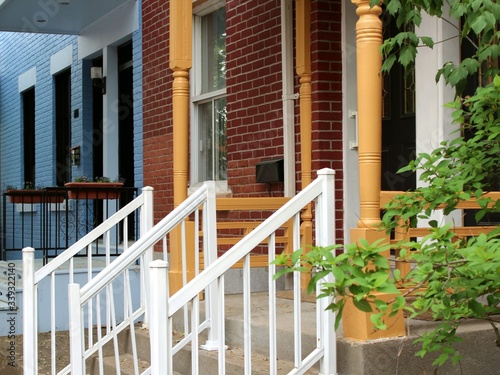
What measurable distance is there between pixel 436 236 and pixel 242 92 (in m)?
4.78

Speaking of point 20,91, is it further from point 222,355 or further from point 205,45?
point 222,355

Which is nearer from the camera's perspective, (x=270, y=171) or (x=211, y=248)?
(x=211, y=248)

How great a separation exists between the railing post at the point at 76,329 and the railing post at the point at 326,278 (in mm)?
1143

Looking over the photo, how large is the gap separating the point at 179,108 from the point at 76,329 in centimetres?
270

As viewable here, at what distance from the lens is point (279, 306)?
18.8 feet

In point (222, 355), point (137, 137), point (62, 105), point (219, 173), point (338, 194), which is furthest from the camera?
point (62, 105)

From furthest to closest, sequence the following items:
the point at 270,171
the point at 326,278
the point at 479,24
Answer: the point at 270,171 → the point at 326,278 → the point at 479,24

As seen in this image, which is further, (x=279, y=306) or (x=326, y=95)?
(x=326, y=95)

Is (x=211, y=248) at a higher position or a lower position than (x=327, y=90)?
lower

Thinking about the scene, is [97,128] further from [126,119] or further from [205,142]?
[205,142]

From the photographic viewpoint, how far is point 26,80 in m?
13.9

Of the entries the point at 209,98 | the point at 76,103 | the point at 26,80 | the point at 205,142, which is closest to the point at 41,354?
the point at 205,142

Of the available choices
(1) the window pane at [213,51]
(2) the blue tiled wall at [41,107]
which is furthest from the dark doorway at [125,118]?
(1) the window pane at [213,51]

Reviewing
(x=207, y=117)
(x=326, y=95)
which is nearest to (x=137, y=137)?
→ (x=207, y=117)
